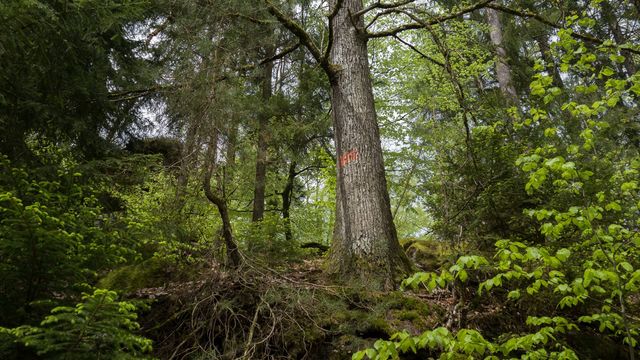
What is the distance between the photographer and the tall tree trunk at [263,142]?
27.1ft

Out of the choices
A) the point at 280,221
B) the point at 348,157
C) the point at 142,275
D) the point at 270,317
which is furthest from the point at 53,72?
the point at 280,221

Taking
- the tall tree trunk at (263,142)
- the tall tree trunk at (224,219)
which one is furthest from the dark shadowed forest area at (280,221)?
the tall tree trunk at (263,142)

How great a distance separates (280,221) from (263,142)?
6.98 ft

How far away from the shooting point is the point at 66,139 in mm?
5137

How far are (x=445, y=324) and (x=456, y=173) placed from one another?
6.59 feet

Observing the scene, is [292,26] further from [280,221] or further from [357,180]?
[280,221]

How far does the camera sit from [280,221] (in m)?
6.96

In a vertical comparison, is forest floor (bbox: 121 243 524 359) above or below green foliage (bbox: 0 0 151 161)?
below

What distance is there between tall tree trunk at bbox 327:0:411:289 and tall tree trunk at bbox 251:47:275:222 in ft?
9.23

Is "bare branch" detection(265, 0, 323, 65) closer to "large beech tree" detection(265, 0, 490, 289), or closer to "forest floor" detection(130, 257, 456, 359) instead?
"large beech tree" detection(265, 0, 490, 289)

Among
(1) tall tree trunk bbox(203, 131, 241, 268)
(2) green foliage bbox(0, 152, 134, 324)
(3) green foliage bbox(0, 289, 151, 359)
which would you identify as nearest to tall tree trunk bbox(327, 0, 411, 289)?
(1) tall tree trunk bbox(203, 131, 241, 268)

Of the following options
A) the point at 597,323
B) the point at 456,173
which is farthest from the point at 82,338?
the point at 597,323

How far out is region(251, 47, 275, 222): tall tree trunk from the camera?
827 cm

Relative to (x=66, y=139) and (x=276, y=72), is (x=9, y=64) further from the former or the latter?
(x=276, y=72)
